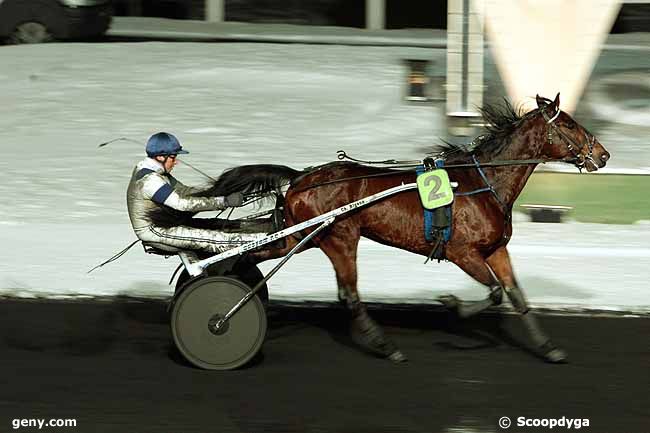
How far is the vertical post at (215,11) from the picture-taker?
2230 cm

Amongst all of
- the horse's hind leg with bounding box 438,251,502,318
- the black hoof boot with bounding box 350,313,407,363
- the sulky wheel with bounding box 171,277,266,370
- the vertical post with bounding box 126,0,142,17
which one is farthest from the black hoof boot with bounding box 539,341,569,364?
the vertical post with bounding box 126,0,142,17

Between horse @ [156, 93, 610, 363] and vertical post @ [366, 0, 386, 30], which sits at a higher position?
vertical post @ [366, 0, 386, 30]

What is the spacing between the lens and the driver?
733cm

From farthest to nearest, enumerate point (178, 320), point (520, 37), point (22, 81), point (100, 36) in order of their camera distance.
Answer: point (100, 36) → point (22, 81) → point (520, 37) → point (178, 320)

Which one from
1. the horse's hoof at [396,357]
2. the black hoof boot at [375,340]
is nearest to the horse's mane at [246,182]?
the black hoof boot at [375,340]

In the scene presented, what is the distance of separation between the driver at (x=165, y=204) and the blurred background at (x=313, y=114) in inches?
81.1

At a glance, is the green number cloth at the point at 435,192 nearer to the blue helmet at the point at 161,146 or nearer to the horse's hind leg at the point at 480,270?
the horse's hind leg at the point at 480,270

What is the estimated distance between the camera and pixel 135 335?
823 cm

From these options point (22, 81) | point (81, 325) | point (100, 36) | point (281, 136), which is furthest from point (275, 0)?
point (81, 325)

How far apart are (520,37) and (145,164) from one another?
6.65 metres

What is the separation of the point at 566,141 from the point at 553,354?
1.33 metres

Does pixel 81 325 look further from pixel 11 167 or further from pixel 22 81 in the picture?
pixel 22 81

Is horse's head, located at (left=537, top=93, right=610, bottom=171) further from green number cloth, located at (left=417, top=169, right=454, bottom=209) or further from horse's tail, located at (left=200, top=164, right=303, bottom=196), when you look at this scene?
horse's tail, located at (left=200, top=164, right=303, bottom=196)

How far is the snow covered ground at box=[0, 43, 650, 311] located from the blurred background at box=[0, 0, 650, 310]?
0.03 metres
